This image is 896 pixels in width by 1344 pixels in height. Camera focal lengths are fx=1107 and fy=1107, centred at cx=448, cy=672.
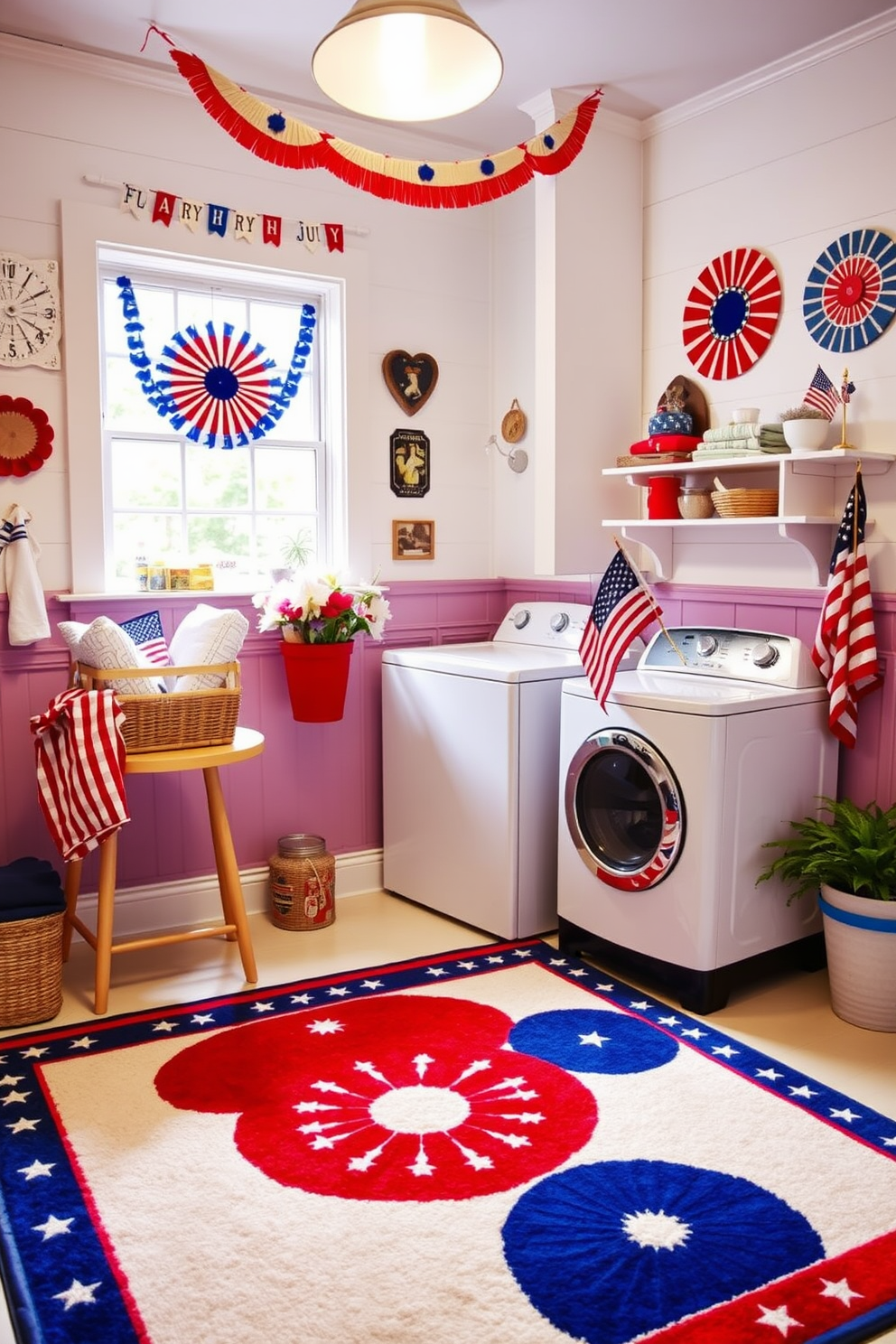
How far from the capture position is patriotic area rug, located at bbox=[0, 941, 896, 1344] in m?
1.79

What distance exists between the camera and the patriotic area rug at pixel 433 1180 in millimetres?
1786

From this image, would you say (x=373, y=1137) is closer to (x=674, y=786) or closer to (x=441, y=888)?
(x=674, y=786)

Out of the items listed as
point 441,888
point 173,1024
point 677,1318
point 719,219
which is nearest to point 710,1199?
point 677,1318

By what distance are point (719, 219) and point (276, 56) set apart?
143 centimetres

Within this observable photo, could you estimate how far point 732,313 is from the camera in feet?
11.3

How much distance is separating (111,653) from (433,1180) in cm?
153

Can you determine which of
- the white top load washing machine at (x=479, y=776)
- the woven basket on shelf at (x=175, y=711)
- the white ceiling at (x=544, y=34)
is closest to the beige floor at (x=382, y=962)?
the white top load washing machine at (x=479, y=776)

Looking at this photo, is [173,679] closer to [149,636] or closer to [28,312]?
[149,636]

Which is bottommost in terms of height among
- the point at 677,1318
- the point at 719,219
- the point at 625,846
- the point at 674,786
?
the point at 677,1318

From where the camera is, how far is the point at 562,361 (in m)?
3.62

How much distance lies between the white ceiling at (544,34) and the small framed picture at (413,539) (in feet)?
4.67

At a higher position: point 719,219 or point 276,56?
point 276,56

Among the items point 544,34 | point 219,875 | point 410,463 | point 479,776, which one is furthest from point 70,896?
point 544,34

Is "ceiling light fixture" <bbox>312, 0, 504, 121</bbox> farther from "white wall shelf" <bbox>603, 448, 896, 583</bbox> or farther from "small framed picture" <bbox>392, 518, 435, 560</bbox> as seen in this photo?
"small framed picture" <bbox>392, 518, 435, 560</bbox>
